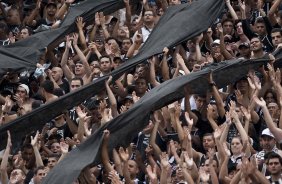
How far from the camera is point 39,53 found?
22000 mm

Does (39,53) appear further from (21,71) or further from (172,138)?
(172,138)

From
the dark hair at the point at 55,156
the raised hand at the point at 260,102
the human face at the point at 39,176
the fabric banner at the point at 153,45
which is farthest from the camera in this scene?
the fabric banner at the point at 153,45

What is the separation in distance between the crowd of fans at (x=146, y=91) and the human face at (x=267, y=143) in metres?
0.01

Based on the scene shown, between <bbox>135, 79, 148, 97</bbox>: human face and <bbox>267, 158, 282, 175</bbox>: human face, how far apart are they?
134 inches

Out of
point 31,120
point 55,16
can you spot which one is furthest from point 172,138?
point 55,16

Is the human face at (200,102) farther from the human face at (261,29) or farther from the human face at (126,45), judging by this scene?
the human face at (126,45)

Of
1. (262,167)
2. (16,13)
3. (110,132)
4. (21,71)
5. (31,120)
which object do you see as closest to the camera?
(262,167)

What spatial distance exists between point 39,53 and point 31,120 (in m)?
2.27

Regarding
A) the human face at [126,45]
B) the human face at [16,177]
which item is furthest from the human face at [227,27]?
the human face at [16,177]

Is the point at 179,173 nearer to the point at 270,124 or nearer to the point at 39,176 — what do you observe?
the point at 270,124

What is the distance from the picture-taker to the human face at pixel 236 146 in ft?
58.2

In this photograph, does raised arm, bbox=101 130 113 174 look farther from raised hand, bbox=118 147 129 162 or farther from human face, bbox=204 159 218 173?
human face, bbox=204 159 218 173

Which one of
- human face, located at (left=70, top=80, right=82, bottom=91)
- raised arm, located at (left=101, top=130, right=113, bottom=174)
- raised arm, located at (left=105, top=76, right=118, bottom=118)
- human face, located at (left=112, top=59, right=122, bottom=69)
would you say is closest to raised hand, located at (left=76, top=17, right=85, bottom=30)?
human face, located at (left=112, top=59, right=122, bottom=69)

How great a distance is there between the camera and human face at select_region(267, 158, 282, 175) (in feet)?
55.3
